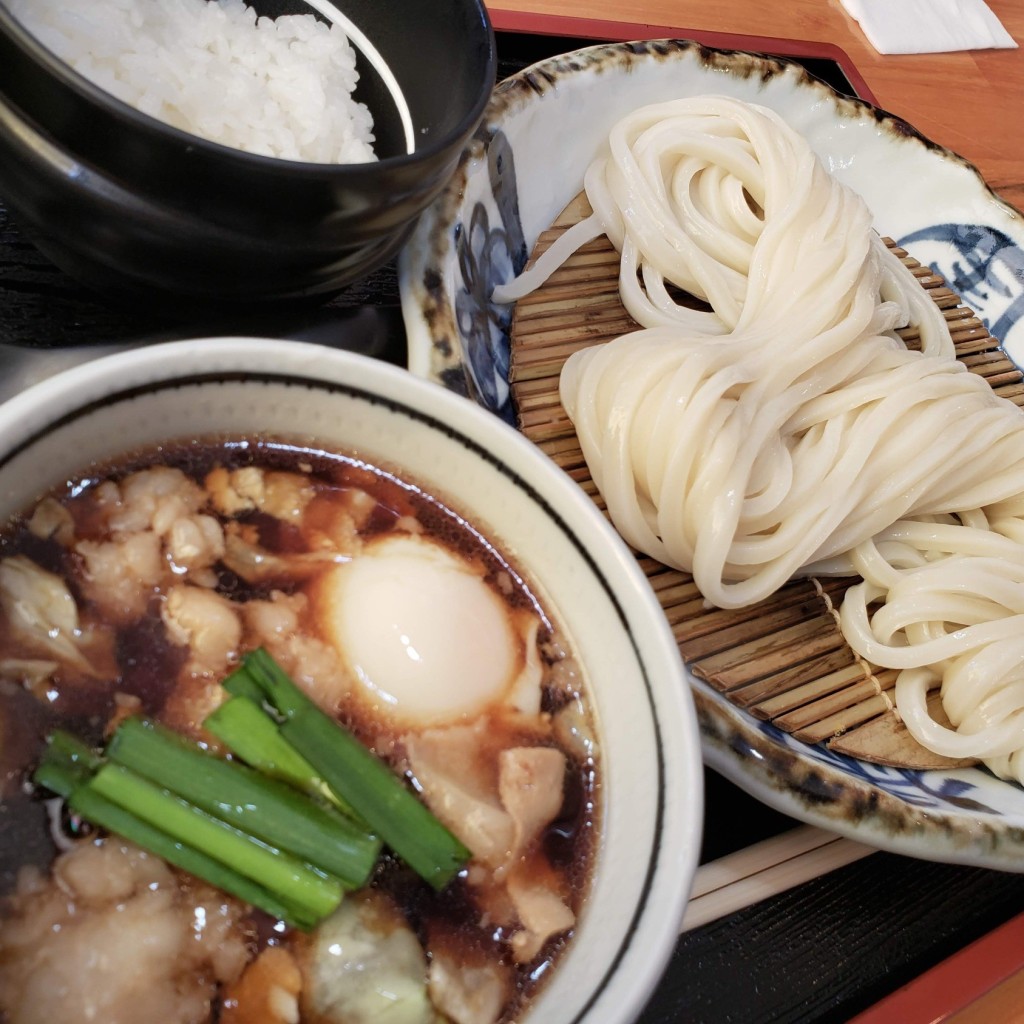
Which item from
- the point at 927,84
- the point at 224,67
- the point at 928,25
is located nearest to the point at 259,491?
the point at 224,67

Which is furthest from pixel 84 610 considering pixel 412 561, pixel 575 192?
pixel 575 192

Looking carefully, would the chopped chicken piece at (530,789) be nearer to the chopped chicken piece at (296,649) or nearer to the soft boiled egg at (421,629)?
the soft boiled egg at (421,629)

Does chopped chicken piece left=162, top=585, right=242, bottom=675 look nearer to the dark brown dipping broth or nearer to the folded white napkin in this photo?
the dark brown dipping broth

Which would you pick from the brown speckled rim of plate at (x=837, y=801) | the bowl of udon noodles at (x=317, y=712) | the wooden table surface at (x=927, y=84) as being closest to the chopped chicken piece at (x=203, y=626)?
the bowl of udon noodles at (x=317, y=712)

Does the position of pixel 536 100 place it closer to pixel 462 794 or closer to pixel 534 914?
pixel 462 794

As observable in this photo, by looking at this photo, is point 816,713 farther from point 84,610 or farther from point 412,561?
point 84,610

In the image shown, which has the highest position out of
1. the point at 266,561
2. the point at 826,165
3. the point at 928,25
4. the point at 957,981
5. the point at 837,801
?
the point at 928,25
